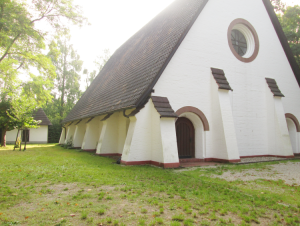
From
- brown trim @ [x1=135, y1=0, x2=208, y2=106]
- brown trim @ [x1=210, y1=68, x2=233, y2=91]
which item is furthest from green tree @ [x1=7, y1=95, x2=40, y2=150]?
brown trim @ [x1=210, y1=68, x2=233, y2=91]

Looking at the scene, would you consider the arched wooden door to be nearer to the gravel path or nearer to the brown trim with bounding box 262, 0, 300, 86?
the gravel path

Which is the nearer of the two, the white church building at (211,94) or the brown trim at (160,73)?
the brown trim at (160,73)

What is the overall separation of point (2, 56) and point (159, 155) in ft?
46.2

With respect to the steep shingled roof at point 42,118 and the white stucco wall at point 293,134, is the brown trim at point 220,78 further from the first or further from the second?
the steep shingled roof at point 42,118

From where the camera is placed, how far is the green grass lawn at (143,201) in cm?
389

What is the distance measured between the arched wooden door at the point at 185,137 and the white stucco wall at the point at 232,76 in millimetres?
884

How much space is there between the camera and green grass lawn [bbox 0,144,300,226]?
Answer: 12.8ft

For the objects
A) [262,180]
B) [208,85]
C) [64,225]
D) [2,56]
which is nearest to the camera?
[64,225]

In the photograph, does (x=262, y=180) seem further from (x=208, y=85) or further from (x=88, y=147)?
(x=88, y=147)

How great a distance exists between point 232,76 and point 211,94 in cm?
217

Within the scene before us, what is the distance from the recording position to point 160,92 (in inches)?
414

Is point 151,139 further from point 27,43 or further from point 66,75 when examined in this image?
point 66,75

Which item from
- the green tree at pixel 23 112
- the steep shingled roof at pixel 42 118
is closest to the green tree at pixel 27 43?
the green tree at pixel 23 112

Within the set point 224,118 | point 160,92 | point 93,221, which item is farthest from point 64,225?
point 224,118
